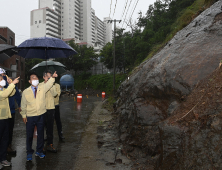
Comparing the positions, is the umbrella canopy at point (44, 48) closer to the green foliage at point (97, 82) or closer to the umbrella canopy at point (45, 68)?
the umbrella canopy at point (45, 68)

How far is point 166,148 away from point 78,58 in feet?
126

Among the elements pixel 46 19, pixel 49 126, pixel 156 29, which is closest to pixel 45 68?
pixel 49 126

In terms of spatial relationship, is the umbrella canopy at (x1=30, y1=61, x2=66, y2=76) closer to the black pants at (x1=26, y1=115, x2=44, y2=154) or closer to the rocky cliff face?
the black pants at (x1=26, y1=115, x2=44, y2=154)

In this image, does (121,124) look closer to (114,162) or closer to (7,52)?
(114,162)

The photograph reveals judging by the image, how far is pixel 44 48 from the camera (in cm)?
701

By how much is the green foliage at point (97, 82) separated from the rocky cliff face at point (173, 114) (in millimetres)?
23670

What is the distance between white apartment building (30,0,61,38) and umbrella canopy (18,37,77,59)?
231 feet

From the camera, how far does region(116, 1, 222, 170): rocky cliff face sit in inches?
112

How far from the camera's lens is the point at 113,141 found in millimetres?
5602

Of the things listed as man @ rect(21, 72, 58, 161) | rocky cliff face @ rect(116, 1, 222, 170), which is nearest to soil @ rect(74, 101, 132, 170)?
rocky cliff face @ rect(116, 1, 222, 170)

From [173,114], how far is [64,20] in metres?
84.9

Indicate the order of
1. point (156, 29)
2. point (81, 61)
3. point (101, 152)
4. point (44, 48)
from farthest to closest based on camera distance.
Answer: point (81, 61), point (156, 29), point (44, 48), point (101, 152)

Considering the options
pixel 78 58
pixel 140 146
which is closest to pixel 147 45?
pixel 140 146

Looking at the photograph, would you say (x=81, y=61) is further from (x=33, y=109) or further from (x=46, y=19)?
(x=46, y=19)
